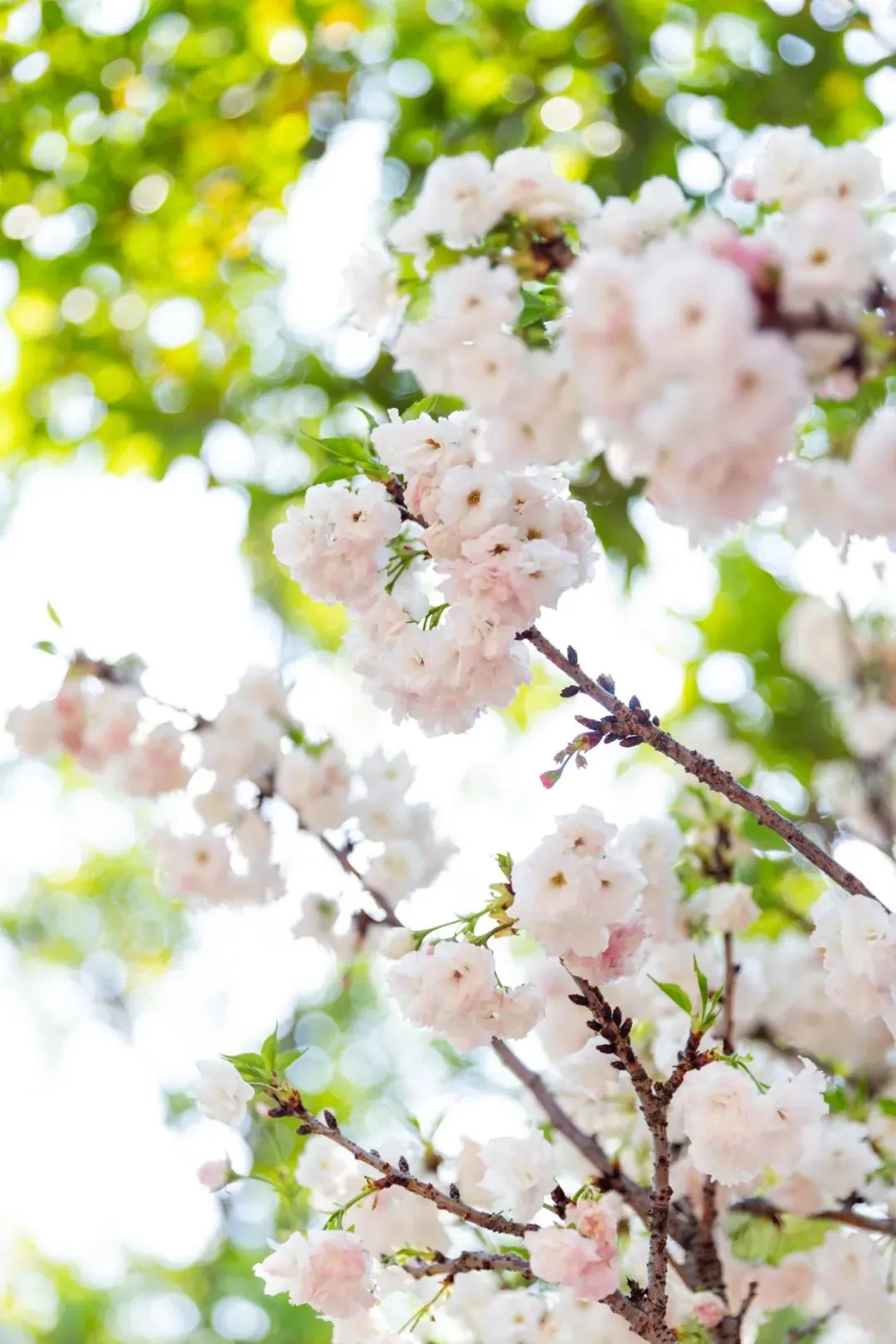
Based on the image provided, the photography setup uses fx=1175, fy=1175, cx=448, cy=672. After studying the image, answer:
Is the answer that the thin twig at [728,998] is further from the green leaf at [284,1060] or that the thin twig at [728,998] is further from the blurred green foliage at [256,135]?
the blurred green foliage at [256,135]

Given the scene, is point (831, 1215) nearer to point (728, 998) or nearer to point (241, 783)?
point (728, 998)

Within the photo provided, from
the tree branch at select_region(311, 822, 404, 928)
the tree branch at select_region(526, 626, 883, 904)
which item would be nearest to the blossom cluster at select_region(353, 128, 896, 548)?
the tree branch at select_region(526, 626, 883, 904)

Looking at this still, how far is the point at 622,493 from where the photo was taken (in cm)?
201

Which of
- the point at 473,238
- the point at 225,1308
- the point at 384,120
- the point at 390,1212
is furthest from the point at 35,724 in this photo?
the point at 225,1308

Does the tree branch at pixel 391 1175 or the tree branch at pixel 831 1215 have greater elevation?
the tree branch at pixel 391 1175

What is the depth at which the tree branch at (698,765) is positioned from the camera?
0.94 meters

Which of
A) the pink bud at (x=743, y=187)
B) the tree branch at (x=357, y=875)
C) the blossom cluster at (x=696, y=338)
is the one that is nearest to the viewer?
the blossom cluster at (x=696, y=338)

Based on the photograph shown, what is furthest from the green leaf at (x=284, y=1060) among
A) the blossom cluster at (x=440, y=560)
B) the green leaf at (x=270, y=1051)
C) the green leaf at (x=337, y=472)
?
the green leaf at (x=337, y=472)

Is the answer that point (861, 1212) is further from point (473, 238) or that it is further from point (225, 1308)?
point (225, 1308)

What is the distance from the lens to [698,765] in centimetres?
94

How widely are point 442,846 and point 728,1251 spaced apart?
62 cm

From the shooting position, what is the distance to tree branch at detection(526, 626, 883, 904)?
3.10ft

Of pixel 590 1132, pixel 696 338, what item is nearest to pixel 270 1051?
pixel 590 1132


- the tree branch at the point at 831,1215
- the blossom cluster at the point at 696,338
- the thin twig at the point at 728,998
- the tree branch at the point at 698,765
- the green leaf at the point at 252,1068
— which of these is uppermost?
the blossom cluster at the point at 696,338
